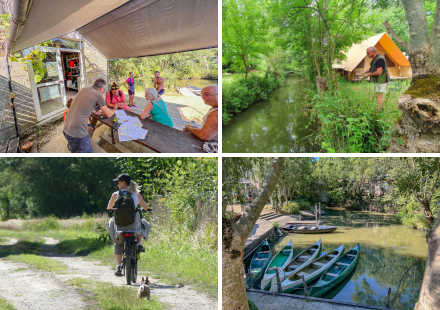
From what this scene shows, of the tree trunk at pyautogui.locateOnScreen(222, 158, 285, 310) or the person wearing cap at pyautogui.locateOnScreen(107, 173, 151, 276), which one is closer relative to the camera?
the tree trunk at pyautogui.locateOnScreen(222, 158, 285, 310)

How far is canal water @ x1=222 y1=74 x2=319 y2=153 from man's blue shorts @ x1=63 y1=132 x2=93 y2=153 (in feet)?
4.56

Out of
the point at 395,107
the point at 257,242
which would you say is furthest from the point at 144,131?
the point at 395,107

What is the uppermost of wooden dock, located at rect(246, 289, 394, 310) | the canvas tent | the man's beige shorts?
the canvas tent

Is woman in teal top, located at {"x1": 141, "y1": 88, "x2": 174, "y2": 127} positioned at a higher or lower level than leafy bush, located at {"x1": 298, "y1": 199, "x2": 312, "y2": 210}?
higher

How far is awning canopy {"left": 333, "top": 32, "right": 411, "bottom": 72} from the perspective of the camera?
2.73 m

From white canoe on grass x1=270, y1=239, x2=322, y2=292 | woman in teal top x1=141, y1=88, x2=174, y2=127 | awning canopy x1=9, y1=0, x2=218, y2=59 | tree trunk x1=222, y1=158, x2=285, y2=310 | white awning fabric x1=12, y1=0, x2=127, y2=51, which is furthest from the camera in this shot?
white canoe on grass x1=270, y1=239, x2=322, y2=292

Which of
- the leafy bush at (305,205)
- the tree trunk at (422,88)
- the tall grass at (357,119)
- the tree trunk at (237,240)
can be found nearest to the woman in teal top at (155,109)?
the tree trunk at (237,240)

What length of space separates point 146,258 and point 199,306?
30.9 inches

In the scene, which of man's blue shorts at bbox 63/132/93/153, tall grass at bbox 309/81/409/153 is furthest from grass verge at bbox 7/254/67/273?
tall grass at bbox 309/81/409/153

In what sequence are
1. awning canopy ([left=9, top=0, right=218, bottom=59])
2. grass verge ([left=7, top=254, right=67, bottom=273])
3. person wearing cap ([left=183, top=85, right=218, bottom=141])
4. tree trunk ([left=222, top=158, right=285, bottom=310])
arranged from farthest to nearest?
grass verge ([left=7, top=254, right=67, bottom=273])
tree trunk ([left=222, top=158, right=285, bottom=310])
person wearing cap ([left=183, top=85, right=218, bottom=141])
awning canopy ([left=9, top=0, right=218, bottom=59])

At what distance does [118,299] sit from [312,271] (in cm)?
251

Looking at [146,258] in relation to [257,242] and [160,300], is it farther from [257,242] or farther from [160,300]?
[257,242]

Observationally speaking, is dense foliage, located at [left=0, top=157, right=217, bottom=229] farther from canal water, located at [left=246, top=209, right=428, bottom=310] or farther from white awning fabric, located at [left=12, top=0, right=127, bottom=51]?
white awning fabric, located at [left=12, top=0, right=127, bottom=51]

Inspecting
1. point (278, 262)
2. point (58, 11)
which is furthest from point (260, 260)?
point (58, 11)
